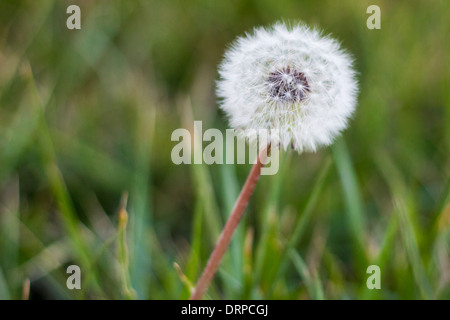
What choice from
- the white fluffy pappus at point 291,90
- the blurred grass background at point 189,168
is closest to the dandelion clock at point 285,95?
the white fluffy pappus at point 291,90

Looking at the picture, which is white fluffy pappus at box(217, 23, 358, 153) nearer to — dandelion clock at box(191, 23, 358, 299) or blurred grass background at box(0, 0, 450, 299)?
dandelion clock at box(191, 23, 358, 299)

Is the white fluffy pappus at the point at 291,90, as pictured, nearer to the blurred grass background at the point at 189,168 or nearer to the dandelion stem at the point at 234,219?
the dandelion stem at the point at 234,219

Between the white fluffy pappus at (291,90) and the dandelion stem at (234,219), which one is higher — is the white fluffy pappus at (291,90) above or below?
above

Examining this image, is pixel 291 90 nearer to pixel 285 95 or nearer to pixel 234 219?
pixel 285 95

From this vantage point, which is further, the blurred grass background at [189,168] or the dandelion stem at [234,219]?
the blurred grass background at [189,168]

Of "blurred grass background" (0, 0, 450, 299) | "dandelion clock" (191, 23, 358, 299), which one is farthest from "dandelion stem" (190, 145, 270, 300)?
"blurred grass background" (0, 0, 450, 299)

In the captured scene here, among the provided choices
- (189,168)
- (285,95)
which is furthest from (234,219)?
(189,168)

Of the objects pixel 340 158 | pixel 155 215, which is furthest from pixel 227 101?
pixel 155 215
